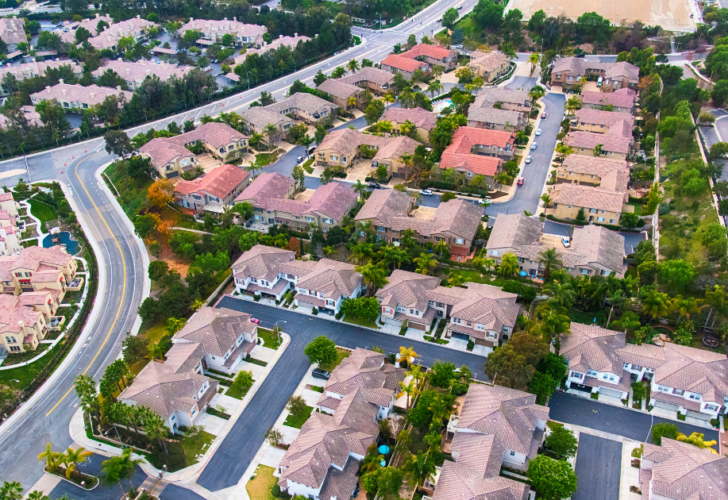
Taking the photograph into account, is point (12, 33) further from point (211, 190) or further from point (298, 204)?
point (298, 204)

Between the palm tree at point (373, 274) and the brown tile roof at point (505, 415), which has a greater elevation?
the palm tree at point (373, 274)

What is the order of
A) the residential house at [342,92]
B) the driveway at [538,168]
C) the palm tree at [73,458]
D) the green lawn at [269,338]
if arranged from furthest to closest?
the residential house at [342,92]
the driveway at [538,168]
the green lawn at [269,338]
the palm tree at [73,458]

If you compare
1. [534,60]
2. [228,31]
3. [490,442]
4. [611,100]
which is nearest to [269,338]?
[490,442]

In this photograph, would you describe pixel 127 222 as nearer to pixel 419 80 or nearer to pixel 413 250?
pixel 413 250

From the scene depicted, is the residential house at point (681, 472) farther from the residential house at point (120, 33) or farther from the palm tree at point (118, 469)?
the residential house at point (120, 33)

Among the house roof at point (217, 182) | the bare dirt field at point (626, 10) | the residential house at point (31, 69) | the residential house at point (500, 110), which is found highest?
the bare dirt field at point (626, 10)

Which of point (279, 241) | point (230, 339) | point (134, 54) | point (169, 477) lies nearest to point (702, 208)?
point (279, 241)

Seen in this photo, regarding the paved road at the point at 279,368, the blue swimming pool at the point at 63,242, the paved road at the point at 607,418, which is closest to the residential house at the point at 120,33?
the blue swimming pool at the point at 63,242
